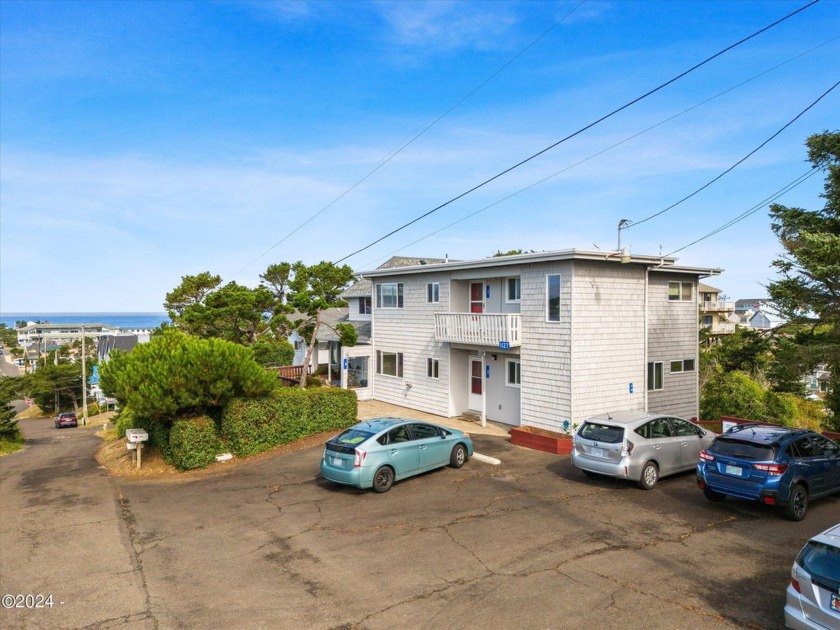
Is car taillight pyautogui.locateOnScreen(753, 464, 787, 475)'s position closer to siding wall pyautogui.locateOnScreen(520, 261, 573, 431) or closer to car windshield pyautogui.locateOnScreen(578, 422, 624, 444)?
car windshield pyautogui.locateOnScreen(578, 422, 624, 444)

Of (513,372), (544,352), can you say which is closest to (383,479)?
(544,352)

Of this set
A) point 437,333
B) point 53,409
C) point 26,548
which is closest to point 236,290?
point 437,333

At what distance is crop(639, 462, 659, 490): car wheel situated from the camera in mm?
12148

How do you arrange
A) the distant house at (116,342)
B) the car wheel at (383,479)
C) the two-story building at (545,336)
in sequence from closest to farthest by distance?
the car wheel at (383,479), the two-story building at (545,336), the distant house at (116,342)

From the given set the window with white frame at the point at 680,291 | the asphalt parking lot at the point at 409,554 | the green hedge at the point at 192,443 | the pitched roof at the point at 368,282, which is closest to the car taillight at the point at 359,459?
the asphalt parking lot at the point at 409,554

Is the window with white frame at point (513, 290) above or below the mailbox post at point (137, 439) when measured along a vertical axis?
above

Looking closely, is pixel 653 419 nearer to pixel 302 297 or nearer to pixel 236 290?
pixel 302 297

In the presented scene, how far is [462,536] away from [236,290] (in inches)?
841

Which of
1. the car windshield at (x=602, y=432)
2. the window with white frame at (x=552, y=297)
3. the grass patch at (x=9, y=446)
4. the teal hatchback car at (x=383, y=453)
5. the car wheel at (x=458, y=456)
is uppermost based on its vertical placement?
the window with white frame at (x=552, y=297)

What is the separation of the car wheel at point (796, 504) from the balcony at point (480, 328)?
946cm

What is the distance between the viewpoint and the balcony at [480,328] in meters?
18.5

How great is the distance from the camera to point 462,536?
381 inches

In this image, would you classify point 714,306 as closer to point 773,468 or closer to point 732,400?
point 732,400

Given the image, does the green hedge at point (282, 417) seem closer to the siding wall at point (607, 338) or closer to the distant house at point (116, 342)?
the siding wall at point (607, 338)
